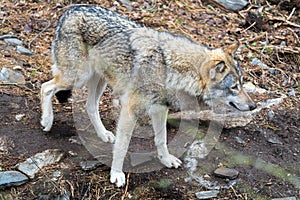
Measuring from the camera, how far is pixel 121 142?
16.3 feet

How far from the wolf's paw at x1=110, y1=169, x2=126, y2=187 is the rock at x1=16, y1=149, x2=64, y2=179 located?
695 mm

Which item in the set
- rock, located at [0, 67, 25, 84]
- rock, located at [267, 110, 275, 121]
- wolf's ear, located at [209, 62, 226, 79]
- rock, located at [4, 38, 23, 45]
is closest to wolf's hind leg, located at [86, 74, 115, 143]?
rock, located at [0, 67, 25, 84]

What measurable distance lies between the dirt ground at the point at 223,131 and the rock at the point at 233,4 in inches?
4.7

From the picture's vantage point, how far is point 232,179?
5.32 meters

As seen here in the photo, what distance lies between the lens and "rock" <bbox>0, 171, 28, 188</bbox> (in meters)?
4.93

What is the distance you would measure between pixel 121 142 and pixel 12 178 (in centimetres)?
122

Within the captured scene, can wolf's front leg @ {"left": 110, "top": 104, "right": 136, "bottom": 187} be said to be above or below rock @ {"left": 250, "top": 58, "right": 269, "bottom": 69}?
above

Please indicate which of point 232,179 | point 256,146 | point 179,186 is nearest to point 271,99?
point 256,146

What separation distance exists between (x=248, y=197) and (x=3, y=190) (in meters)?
2.62

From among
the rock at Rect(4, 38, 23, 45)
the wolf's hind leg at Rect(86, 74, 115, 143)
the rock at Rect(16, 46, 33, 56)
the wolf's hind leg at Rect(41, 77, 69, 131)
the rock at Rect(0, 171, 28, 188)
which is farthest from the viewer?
the rock at Rect(4, 38, 23, 45)

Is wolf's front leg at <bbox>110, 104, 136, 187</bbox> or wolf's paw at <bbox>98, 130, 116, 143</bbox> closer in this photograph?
wolf's front leg at <bbox>110, 104, 136, 187</bbox>

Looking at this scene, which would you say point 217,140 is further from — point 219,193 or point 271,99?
point 271,99

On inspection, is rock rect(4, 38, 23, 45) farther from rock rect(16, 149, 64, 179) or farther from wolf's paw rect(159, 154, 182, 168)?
wolf's paw rect(159, 154, 182, 168)

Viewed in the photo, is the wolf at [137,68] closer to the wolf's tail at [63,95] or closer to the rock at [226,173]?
the wolf's tail at [63,95]
